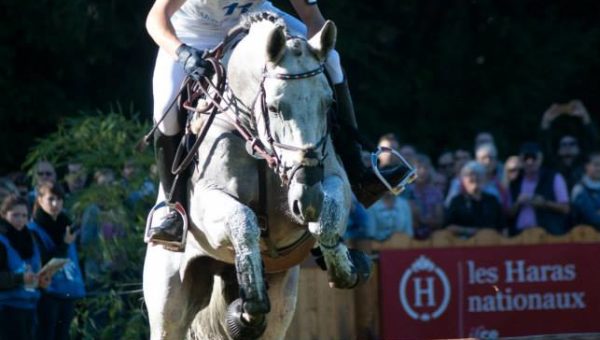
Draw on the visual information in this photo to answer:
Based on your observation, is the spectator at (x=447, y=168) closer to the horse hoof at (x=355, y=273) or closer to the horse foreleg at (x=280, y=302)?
the horse foreleg at (x=280, y=302)

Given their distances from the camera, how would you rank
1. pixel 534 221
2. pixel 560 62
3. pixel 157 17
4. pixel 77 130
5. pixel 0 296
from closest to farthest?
pixel 157 17 → pixel 0 296 → pixel 77 130 → pixel 534 221 → pixel 560 62

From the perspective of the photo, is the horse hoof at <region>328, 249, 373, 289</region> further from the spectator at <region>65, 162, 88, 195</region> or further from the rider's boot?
the spectator at <region>65, 162, 88, 195</region>

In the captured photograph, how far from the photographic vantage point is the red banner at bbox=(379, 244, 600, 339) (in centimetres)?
1248

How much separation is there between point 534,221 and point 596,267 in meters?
1.04

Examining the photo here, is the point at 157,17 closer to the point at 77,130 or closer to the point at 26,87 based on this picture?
the point at 77,130

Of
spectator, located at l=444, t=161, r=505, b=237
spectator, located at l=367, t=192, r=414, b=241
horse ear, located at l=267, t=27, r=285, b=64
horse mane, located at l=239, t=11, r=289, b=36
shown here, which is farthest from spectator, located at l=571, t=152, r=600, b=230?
horse ear, located at l=267, t=27, r=285, b=64

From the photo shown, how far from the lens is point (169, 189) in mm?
8508

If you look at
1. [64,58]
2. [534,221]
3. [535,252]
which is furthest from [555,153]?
[64,58]

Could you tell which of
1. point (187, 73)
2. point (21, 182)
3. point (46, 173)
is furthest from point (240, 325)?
point (21, 182)

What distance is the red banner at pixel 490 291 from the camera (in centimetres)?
1248

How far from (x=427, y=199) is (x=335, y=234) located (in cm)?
615

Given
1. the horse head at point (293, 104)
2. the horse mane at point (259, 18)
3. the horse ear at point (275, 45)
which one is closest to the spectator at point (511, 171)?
the horse mane at point (259, 18)

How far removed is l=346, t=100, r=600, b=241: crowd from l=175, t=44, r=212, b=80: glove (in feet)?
15.8

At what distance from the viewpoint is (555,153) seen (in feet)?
51.5
